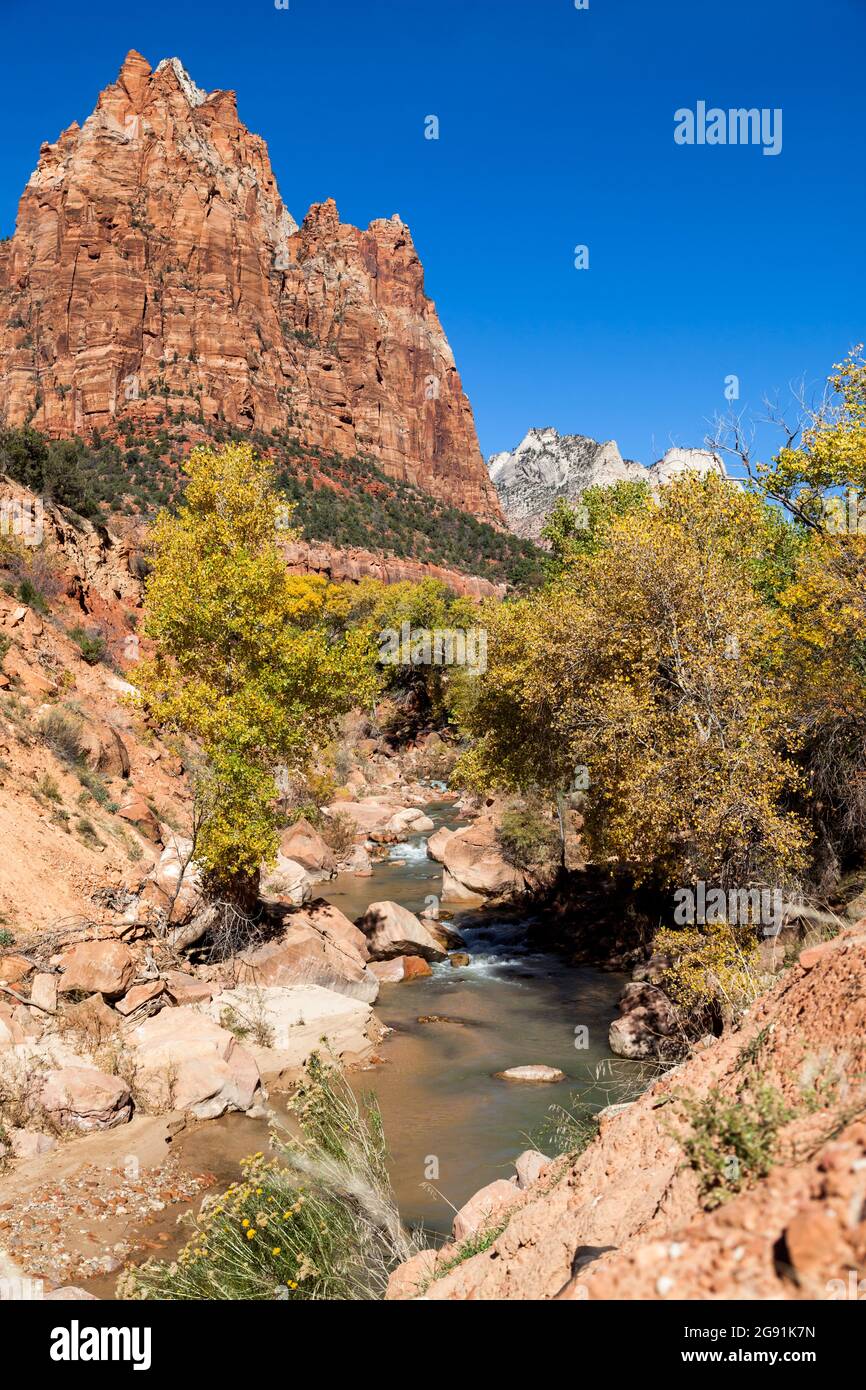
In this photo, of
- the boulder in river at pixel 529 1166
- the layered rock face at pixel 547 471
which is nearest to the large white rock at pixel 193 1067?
the boulder in river at pixel 529 1166

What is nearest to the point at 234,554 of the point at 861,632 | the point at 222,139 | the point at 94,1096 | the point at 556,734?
the point at 556,734

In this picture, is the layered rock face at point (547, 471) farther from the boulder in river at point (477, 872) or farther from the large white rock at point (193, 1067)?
the large white rock at point (193, 1067)

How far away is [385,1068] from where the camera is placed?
11555 millimetres

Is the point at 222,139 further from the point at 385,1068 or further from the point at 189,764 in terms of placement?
the point at 385,1068

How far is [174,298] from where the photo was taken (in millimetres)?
94000

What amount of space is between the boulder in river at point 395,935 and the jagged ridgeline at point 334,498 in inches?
1343

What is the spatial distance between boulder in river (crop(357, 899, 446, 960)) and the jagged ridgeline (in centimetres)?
3412

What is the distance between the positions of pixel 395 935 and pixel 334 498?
8023 cm

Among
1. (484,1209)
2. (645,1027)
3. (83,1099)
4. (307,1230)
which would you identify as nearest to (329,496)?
(645,1027)

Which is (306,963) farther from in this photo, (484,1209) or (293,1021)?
(484,1209)

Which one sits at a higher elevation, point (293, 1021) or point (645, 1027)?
point (293, 1021)

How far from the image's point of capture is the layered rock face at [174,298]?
290 feet

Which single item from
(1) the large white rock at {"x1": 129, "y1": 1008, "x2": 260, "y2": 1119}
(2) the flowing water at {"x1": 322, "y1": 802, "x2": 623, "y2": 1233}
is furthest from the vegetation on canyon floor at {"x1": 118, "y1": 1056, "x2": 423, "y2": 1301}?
(1) the large white rock at {"x1": 129, "y1": 1008, "x2": 260, "y2": 1119}

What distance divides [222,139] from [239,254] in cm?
3020
